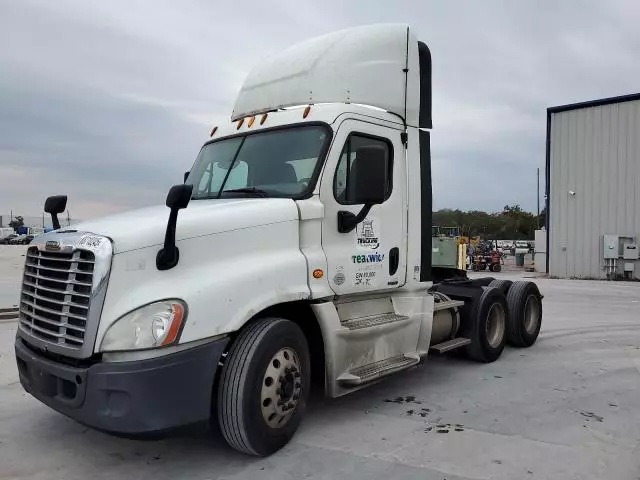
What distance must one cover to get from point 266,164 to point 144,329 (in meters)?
2.03

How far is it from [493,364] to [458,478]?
3670 millimetres

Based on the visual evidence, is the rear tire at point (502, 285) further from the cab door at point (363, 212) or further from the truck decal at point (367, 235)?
the truck decal at point (367, 235)

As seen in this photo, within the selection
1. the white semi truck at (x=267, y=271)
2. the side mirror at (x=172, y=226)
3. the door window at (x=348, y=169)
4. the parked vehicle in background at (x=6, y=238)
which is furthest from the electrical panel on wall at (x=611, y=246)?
the parked vehicle in background at (x=6, y=238)

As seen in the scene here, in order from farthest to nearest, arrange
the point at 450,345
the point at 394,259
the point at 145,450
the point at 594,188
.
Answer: the point at 594,188 → the point at 450,345 → the point at 394,259 → the point at 145,450

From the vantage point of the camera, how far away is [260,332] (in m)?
3.95

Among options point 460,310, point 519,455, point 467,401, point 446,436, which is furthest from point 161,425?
point 460,310

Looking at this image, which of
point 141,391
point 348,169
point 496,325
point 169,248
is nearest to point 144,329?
point 141,391

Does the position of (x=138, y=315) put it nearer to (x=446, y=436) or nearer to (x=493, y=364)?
(x=446, y=436)

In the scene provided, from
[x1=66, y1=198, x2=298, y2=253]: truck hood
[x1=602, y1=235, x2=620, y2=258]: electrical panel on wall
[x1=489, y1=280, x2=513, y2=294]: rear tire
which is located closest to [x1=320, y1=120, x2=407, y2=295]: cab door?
[x1=66, y1=198, x2=298, y2=253]: truck hood

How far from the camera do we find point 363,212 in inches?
188

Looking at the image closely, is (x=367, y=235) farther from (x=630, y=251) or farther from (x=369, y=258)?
(x=630, y=251)

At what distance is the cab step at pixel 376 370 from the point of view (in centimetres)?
466

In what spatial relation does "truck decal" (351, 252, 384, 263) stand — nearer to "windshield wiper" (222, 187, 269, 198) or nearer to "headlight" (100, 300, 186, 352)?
"windshield wiper" (222, 187, 269, 198)

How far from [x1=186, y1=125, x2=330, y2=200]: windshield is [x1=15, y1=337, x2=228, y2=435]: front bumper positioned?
1.60 metres
